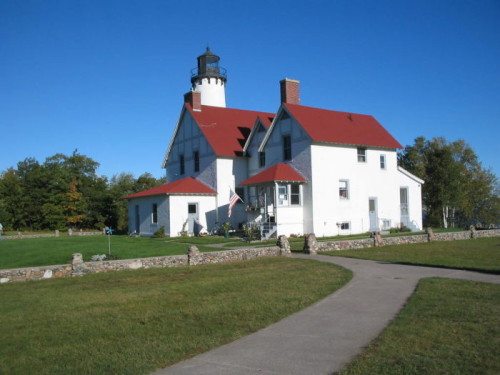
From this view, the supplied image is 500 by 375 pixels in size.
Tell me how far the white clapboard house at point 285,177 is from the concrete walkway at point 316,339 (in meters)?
16.9

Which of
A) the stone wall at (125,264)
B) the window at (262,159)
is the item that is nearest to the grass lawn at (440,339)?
the stone wall at (125,264)

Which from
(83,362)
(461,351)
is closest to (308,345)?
(461,351)

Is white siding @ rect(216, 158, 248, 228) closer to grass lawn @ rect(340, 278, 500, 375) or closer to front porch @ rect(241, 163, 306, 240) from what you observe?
front porch @ rect(241, 163, 306, 240)

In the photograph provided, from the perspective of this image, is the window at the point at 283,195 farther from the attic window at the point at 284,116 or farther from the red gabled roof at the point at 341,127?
the attic window at the point at 284,116

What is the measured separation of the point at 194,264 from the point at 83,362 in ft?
34.1

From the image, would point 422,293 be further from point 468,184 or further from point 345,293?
point 468,184

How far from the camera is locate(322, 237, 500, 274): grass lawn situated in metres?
14.9

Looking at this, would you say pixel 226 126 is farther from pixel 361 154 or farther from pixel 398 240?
pixel 398 240

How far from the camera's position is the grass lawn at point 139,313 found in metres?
6.51

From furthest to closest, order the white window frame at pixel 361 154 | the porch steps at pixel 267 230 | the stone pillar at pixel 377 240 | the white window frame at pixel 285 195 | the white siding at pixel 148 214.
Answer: the white window frame at pixel 361 154 → the white siding at pixel 148 214 → the white window frame at pixel 285 195 → the porch steps at pixel 267 230 → the stone pillar at pixel 377 240

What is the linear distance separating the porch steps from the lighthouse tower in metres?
17.5

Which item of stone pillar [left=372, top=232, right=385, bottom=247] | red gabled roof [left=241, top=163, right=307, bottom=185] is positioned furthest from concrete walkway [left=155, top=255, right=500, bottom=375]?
red gabled roof [left=241, top=163, right=307, bottom=185]

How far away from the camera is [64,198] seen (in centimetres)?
4909

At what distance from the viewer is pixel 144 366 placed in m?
6.02
